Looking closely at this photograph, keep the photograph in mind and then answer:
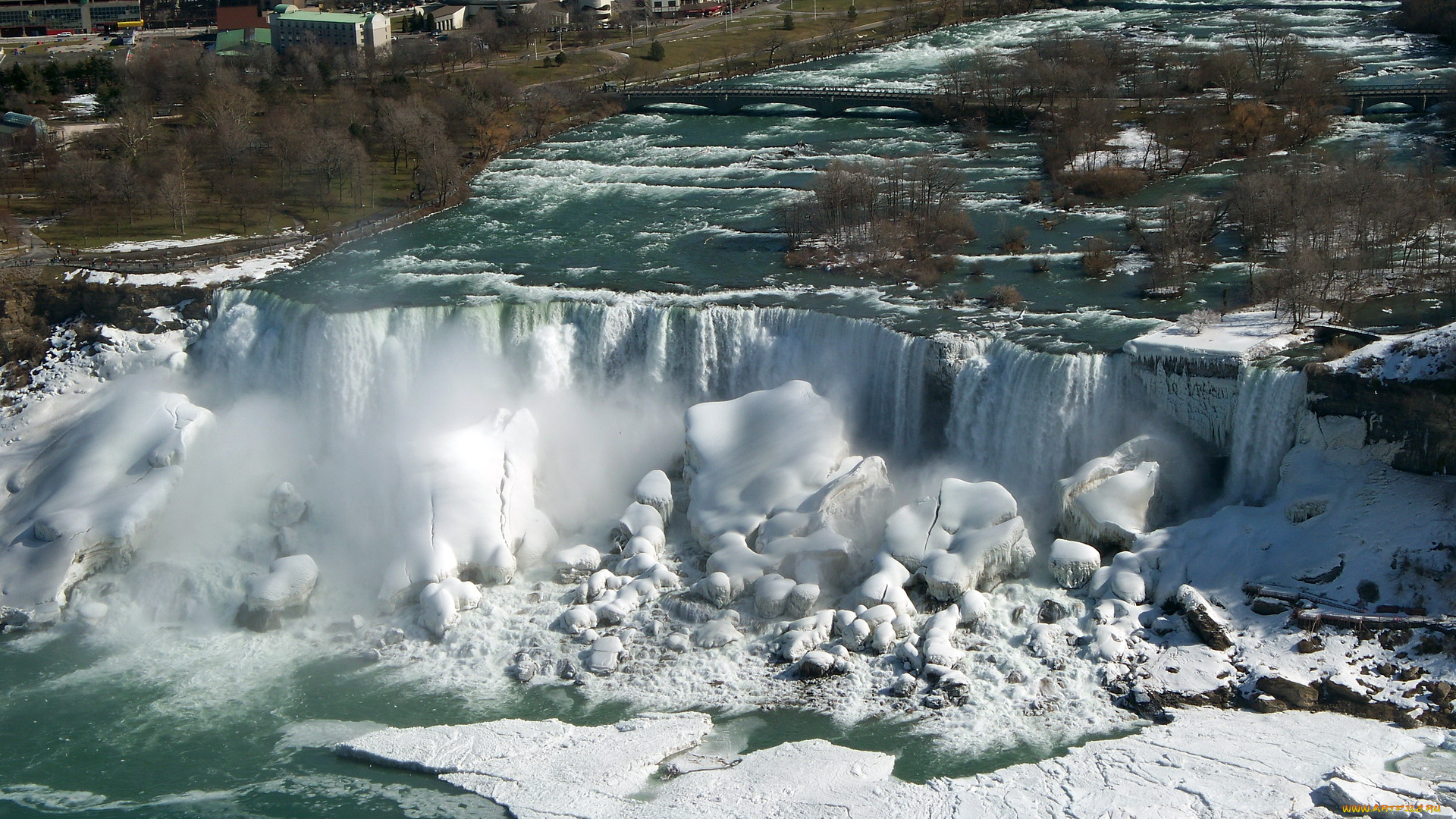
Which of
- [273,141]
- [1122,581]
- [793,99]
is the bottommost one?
[1122,581]

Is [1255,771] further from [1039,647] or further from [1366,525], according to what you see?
[1366,525]

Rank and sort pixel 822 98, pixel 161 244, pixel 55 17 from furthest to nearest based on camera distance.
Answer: pixel 55 17, pixel 822 98, pixel 161 244

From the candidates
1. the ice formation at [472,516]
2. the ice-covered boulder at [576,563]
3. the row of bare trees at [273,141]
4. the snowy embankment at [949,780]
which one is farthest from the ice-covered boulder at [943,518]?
the row of bare trees at [273,141]

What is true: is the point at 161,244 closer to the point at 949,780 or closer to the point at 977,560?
the point at 977,560

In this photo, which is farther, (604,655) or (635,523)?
(635,523)

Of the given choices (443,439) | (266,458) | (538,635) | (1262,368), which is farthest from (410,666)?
(1262,368)

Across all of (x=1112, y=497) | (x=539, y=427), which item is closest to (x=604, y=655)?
(x=539, y=427)

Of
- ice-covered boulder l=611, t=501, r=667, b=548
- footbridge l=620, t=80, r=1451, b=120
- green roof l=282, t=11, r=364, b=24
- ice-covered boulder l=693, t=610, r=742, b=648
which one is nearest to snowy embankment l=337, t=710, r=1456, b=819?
ice-covered boulder l=693, t=610, r=742, b=648

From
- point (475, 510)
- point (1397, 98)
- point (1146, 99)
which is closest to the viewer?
point (475, 510)
